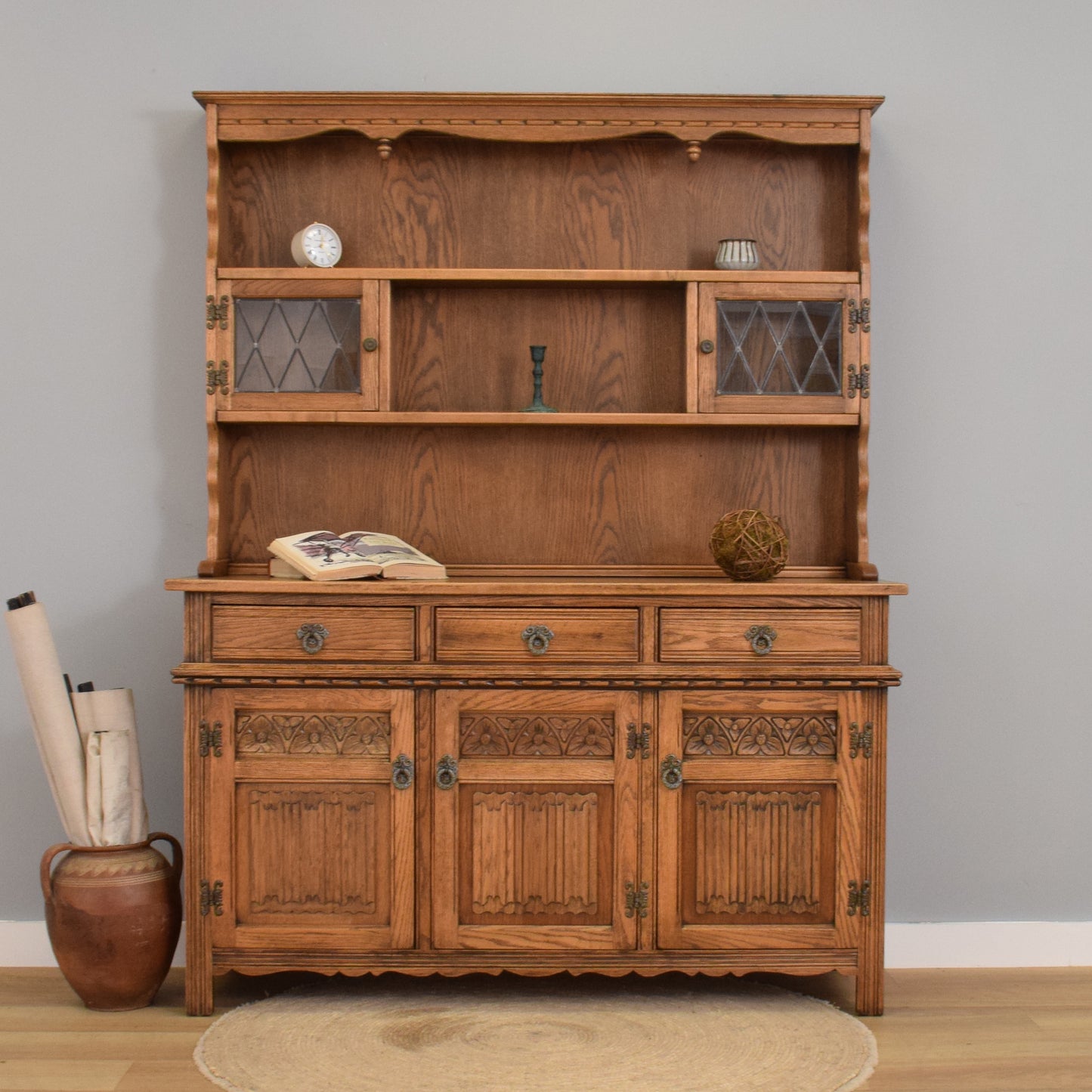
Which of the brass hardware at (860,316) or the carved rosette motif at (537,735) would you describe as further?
the brass hardware at (860,316)

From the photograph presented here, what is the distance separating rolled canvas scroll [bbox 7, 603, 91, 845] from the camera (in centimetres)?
277

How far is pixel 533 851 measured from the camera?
2.77 metres

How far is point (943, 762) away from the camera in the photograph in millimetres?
3264

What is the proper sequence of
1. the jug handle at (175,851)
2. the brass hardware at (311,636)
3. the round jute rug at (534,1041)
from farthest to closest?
the jug handle at (175,851) < the brass hardware at (311,636) < the round jute rug at (534,1041)

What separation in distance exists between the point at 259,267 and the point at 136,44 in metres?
0.73

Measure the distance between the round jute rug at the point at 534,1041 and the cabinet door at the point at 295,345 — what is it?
4.80 ft

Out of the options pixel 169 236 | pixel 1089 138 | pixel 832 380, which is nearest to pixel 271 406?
pixel 169 236

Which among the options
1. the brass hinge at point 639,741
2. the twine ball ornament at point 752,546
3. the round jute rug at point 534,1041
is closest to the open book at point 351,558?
the brass hinge at point 639,741

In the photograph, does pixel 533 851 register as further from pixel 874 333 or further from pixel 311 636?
pixel 874 333

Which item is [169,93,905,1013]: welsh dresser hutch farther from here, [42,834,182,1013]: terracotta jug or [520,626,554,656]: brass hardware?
[42,834,182,1013]: terracotta jug

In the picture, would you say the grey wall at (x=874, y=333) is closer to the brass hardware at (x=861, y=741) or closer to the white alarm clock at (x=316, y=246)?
the white alarm clock at (x=316, y=246)

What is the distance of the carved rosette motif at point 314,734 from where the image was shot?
2783 mm

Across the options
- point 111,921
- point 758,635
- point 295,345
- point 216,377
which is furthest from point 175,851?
point 758,635

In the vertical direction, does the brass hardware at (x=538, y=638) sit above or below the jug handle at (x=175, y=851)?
above
